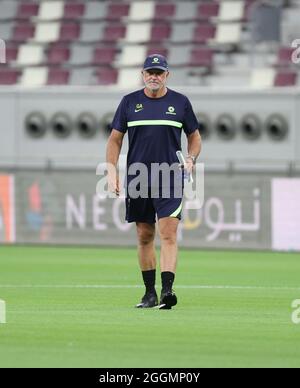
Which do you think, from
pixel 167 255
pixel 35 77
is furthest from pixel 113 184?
pixel 35 77

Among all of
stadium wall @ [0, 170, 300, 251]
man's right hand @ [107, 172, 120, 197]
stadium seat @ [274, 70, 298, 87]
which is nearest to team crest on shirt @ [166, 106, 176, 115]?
man's right hand @ [107, 172, 120, 197]

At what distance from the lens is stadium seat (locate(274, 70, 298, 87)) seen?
31.1 metres

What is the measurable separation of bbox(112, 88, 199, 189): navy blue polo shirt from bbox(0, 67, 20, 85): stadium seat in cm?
2173

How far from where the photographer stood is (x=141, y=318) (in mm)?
12656

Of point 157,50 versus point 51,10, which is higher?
point 51,10

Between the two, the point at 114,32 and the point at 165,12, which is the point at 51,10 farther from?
the point at 165,12

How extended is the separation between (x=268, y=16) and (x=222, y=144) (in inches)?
120

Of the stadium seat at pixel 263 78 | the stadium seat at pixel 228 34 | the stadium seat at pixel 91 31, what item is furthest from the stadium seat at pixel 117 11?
the stadium seat at pixel 263 78

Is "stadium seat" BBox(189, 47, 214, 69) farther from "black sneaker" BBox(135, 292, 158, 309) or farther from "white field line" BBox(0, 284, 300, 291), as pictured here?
"black sneaker" BBox(135, 292, 158, 309)

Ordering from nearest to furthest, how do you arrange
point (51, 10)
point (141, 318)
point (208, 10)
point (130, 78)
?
1. point (141, 318)
2. point (130, 78)
3. point (208, 10)
4. point (51, 10)

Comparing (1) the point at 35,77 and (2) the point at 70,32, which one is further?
(2) the point at 70,32

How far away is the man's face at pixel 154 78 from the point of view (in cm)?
1341

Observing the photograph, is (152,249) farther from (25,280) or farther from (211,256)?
(211,256)

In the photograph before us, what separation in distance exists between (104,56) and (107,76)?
908mm
